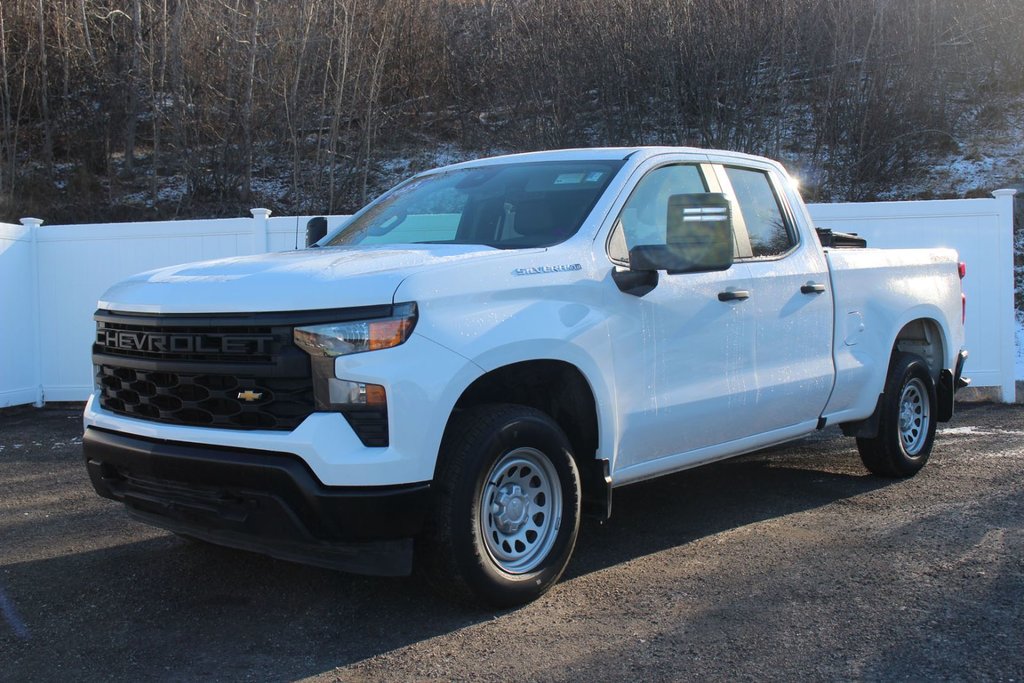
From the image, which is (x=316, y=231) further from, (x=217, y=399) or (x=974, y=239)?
(x=974, y=239)

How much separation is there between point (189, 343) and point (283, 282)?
466 mm

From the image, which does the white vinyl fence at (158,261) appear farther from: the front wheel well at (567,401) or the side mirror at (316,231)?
the front wheel well at (567,401)

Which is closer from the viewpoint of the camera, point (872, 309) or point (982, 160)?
point (872, 309)

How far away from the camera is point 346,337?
377 centimetres

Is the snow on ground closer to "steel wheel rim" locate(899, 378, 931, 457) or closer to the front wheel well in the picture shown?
"steel wheel rim" locate(899, 378, 931, 457)

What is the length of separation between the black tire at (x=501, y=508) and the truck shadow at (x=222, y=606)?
213 millimetres

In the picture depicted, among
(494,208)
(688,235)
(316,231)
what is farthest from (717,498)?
(316,231)

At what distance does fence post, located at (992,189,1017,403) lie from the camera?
9.72m

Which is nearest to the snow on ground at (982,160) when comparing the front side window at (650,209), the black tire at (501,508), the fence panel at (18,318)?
the front side window at (650,209)

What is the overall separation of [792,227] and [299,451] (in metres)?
3.51

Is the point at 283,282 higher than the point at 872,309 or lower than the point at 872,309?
higher

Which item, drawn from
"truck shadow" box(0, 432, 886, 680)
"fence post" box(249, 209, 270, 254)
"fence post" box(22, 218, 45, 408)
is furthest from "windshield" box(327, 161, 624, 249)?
"fence post" box(22, 218, 45, 408)

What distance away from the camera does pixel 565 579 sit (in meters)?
4.68

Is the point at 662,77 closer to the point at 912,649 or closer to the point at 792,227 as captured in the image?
the point at 792,227
